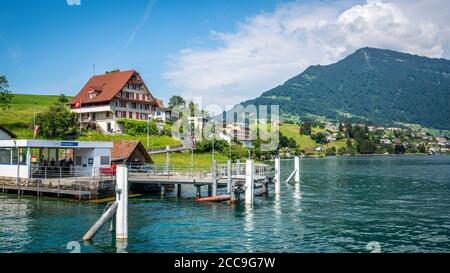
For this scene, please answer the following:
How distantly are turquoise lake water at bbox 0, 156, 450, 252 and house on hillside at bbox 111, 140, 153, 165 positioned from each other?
9810 mm

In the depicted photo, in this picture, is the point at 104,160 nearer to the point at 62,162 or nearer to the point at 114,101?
the point at 62,162

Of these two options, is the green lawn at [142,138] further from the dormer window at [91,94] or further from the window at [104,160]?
the window at [104,160]

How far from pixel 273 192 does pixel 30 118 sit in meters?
57.0

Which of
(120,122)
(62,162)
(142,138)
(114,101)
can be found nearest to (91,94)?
(114,101)

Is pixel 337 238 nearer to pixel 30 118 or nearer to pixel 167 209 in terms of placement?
pixel 167 209

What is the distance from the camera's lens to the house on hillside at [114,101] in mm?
94312

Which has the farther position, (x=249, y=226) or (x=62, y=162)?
(x=62, y=162)

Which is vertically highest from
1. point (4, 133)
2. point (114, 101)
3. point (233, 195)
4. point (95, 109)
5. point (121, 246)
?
point (114, 101)

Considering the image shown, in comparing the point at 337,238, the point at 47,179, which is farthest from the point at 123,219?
the point at 47,179

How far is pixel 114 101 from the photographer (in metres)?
94.9

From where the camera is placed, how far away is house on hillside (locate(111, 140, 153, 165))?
51.9 m

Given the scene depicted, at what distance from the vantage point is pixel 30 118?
3369 inches

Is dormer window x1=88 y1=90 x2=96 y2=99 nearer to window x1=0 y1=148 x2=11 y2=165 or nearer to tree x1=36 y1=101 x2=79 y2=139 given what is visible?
tree x1=36 y1=101 x2=79 y2=139

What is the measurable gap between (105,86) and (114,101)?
24.5 ft
